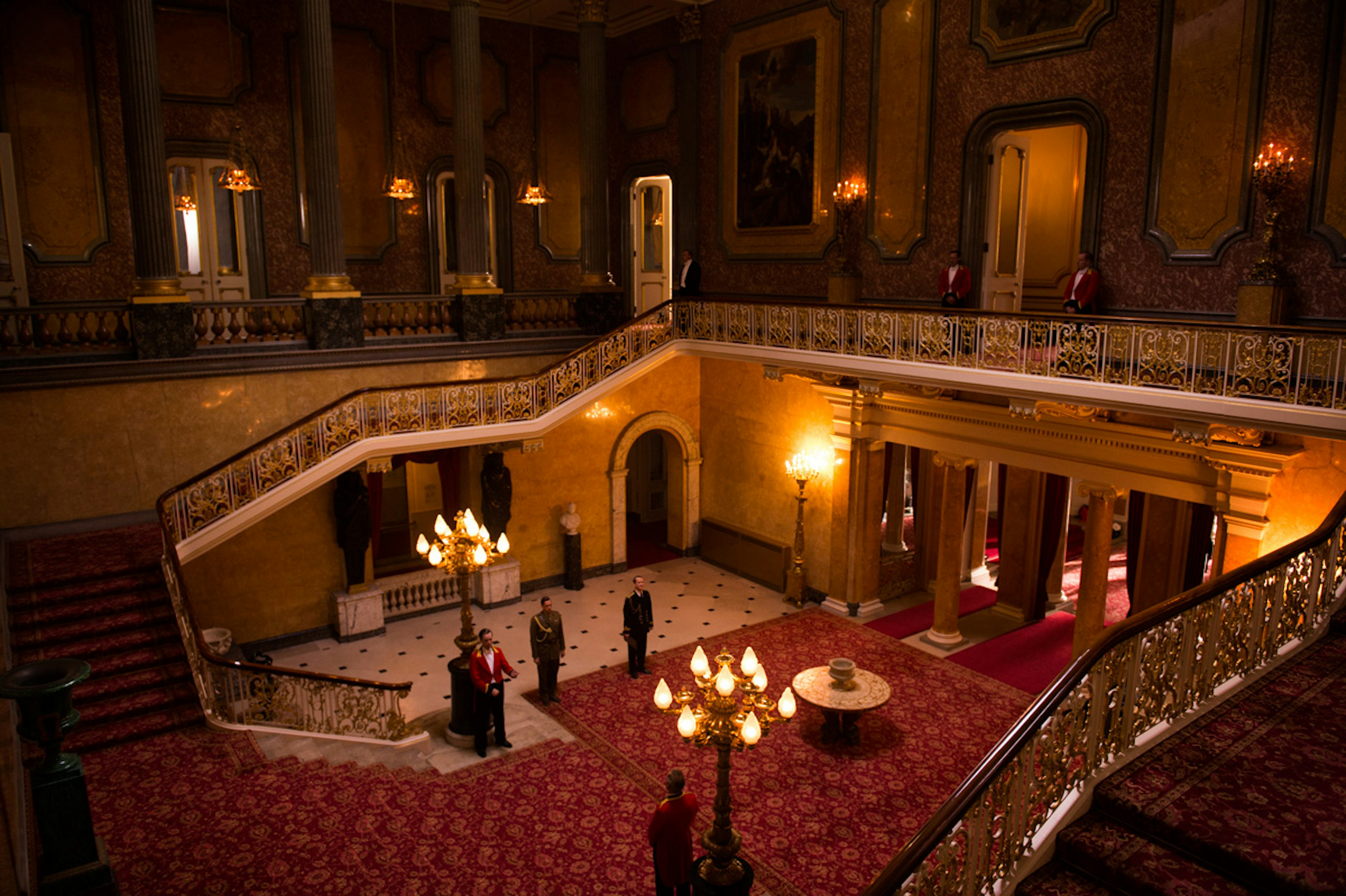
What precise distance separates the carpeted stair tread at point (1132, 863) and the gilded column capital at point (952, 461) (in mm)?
8106

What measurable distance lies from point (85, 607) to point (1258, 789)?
919 cm

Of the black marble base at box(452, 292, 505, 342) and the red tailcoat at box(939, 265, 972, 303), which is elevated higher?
the red tailcoat at box(939, 265, 972, 303)

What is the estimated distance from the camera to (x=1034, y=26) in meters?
10.2

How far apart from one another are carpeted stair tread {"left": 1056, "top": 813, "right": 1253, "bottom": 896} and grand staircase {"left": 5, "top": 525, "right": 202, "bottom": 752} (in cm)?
716

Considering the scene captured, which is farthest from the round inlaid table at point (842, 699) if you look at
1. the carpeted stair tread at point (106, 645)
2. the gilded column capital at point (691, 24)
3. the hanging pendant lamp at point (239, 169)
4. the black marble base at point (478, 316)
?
the gilded column capital at point (691, 24)

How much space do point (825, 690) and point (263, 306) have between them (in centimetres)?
791

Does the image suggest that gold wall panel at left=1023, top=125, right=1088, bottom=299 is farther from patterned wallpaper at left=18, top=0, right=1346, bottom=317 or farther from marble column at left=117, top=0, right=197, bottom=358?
marble column at left=117, top=0, right=197, bottom=358

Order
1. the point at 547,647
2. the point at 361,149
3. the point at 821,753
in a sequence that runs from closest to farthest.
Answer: the point at 821,753, the point at 547,647, the point at 361,149

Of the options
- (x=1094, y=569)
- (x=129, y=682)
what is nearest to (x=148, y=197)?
(x=129, y=682)

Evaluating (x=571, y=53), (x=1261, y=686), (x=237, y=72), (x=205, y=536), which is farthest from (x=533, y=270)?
(x=1261, y=686)

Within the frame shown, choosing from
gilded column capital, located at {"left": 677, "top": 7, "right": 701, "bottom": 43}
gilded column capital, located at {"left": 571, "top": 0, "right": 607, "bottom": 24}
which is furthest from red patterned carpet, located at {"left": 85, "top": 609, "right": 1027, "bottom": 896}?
gilded column capital, located at {"left": 677, "top": 7, "right": 701, "bottom": 43}

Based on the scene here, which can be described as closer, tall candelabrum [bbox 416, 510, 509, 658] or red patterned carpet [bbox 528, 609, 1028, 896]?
red patterned carpet [bbox 528, 609, 1028, 896]

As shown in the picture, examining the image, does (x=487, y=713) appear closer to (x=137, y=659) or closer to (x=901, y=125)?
(x=137, y=659)

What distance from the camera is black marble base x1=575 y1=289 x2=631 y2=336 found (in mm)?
14094
